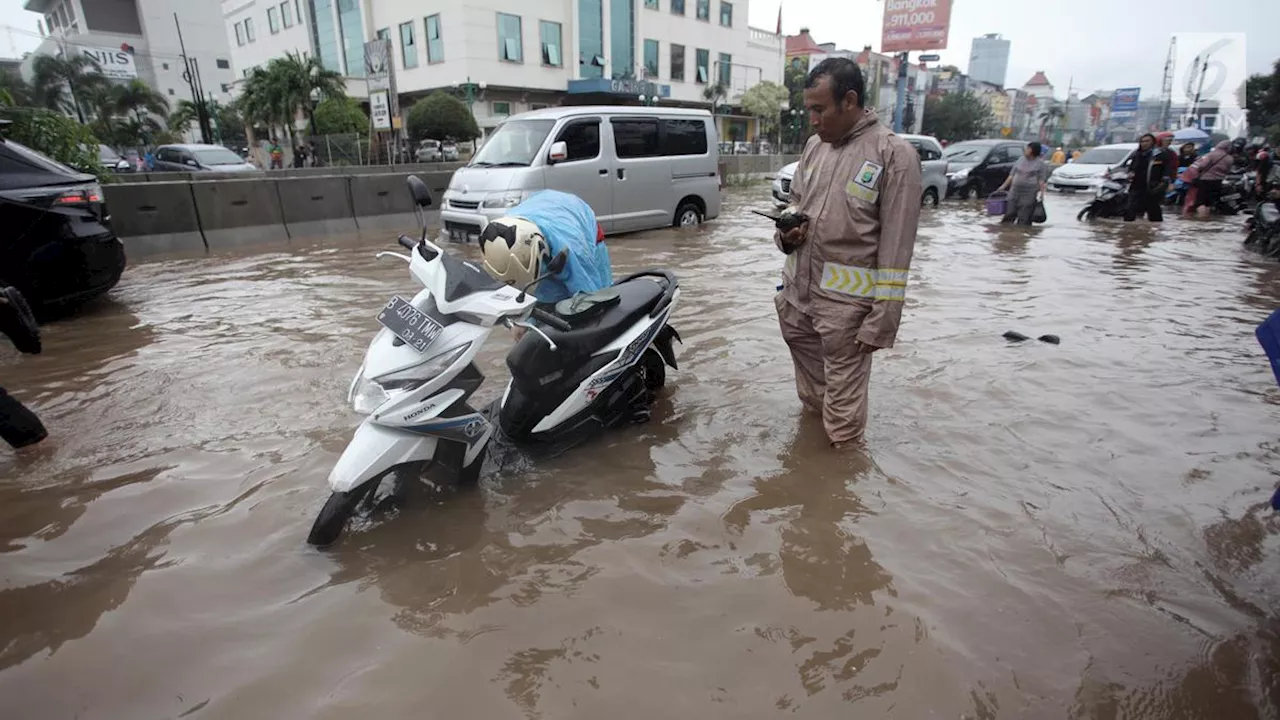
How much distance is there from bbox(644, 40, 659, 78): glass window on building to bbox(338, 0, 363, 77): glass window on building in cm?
1541

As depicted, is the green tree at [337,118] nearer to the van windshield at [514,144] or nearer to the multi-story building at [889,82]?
the van windshield at [514,144]

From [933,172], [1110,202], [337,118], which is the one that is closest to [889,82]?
[337,118]

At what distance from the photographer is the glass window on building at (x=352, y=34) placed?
37250 millimetres

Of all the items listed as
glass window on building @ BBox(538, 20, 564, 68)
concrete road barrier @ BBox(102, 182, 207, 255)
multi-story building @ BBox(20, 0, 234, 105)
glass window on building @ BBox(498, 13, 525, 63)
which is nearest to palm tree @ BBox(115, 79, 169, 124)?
glass window on building @ BBox(498, 13, 525, 63)

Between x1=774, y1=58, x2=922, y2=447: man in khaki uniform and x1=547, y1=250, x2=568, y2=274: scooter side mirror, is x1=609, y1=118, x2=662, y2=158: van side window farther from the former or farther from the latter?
x1=547, y1=250, x2=568, y2=274: scooter side mirror

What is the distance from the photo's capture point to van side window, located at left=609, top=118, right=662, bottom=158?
9.55 meters

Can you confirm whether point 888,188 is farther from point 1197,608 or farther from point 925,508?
point 1197,608

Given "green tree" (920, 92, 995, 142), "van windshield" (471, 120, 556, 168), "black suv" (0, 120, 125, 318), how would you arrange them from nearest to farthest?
"black suv" (0, 120, 125, 318) → "van windshield" (471, 120, 556, 168) → "green tree" (920, 92, 995, 142)

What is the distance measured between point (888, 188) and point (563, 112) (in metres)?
6.90

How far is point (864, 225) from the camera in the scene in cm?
302

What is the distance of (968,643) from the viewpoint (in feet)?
6.96

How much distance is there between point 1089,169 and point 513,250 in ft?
68.3

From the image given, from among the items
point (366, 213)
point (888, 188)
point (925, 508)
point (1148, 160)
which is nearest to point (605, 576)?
point (925, 508)

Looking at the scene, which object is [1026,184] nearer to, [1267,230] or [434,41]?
[1267,230]
